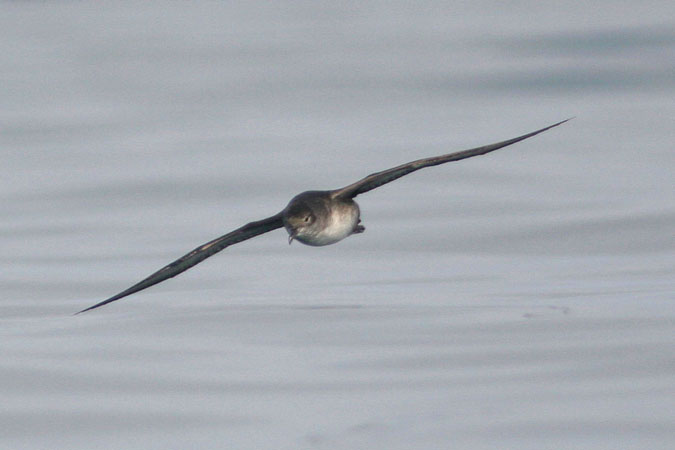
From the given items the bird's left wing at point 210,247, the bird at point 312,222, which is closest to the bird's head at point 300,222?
the bird at point 312,222

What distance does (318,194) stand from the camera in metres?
10.7

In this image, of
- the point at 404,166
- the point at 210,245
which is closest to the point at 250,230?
the point at 210,245

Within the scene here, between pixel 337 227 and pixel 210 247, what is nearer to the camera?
pixel 337 227

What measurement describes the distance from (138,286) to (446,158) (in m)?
3.31

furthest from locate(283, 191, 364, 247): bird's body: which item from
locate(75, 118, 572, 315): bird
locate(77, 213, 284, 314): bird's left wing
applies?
locate(77, 213, 284, 314): bird's left wing

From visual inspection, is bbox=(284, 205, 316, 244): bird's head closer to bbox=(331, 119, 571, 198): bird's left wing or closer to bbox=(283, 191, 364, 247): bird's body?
bbox=(283, 191, 364, 247): bird's body

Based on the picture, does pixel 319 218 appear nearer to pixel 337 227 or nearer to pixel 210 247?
pixel 337 227

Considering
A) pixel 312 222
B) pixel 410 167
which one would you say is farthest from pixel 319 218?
pixel 410 167

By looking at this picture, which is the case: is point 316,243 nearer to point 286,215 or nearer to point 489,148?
point 286,215

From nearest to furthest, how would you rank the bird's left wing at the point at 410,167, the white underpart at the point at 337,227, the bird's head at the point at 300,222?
the bird's left wing at the point at 410,167
the bird's head at the point at 300,222
the white underpart at the point at 337,227

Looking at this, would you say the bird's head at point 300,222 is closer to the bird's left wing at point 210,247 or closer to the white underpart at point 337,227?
the white underpart at point 337,227

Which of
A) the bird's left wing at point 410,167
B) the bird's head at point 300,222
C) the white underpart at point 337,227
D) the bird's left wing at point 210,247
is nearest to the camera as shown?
the bird's left wing at point 410,167

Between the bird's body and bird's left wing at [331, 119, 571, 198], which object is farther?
the bird's body

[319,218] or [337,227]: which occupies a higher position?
[319,218]
